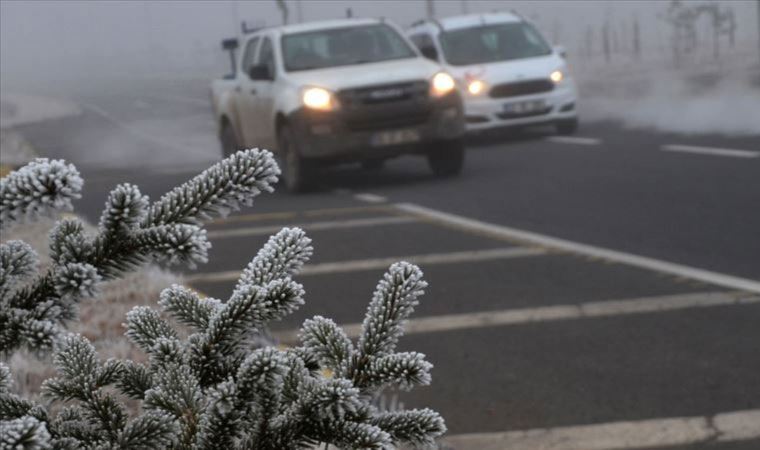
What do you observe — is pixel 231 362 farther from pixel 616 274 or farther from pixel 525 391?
pixel 616 274

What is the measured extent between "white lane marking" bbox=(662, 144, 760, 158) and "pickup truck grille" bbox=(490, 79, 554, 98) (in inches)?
138

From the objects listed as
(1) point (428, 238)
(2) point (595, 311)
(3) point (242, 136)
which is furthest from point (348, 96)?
(2) point (595, 311)

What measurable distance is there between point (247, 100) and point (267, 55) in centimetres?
59

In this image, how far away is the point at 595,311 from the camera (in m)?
7.51

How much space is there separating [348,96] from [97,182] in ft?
15.3

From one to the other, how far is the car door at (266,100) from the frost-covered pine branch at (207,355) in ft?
45.5

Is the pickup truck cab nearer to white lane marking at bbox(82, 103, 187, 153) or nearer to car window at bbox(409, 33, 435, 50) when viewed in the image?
car window at bbox(409, 33, 435, 50)

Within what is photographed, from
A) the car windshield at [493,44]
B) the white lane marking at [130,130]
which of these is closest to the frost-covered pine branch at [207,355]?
the car windshield at [493,44]

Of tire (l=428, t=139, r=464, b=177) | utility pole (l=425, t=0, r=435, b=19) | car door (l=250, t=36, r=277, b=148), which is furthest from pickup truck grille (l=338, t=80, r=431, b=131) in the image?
utility pole (l=425, t=0, r=435, b=19)

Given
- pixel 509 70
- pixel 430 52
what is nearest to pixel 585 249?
pixel 509 70

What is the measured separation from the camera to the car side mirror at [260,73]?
53.0 ft

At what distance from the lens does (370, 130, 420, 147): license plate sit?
15.4m

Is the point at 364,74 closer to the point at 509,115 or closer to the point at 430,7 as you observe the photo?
the point at 509,115

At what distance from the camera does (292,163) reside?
1559 cm
